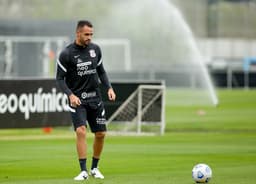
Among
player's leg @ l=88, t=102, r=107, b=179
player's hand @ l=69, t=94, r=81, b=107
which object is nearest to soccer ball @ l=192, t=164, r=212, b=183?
player's leg @ l=88, t=102, r=107, b=179

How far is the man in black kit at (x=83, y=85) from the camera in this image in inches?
618

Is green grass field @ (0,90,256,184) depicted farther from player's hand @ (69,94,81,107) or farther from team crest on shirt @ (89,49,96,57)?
team crest on shirt @ (89,49,96,57)

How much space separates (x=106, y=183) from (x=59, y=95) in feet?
43.5

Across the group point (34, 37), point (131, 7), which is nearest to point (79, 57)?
point (34, 37)

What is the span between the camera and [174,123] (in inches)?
1335

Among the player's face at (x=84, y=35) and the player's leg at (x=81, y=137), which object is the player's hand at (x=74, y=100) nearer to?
the player's leg at (x=81, y=137)

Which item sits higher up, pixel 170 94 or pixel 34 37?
pixel 34 37

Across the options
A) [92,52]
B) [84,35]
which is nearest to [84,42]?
[84,35]

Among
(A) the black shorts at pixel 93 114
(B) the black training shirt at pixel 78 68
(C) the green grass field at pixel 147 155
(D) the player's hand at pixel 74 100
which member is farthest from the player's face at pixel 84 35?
(C) the green grass field at pixel 147 155

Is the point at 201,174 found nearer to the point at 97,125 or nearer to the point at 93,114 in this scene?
the point at 97,125

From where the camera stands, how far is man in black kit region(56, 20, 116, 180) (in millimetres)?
15703

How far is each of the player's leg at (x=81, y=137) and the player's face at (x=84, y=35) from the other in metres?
1.05

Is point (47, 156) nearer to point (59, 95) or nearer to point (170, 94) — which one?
point (59, 95)

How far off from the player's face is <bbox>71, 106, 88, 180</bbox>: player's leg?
105 centimetres
